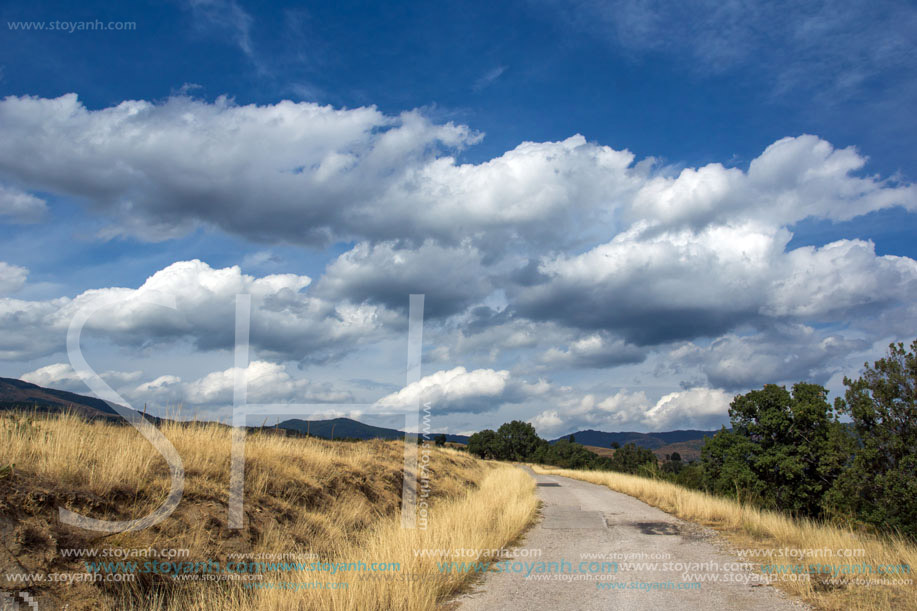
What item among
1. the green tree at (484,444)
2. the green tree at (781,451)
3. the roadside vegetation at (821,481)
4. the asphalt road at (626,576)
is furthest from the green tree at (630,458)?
the asphalt road at (626,576)

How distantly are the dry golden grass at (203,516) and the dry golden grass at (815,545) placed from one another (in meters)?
4.63

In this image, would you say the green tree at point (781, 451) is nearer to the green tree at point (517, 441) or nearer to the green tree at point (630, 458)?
the green tree at point (630, 458)

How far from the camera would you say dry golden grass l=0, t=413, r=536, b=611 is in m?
5.57

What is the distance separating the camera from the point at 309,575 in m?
6.41

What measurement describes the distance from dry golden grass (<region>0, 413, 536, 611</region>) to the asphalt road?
32.6 inches

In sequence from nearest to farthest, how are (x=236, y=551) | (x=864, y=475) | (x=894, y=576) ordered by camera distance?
(x=894, y=576) < (x=236, y=551) < (x=864, y=475)

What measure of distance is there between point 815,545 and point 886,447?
5156 millimetres

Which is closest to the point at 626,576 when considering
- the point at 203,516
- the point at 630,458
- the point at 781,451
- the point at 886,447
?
the point at 203,516

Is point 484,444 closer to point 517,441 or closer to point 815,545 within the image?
point 517,441

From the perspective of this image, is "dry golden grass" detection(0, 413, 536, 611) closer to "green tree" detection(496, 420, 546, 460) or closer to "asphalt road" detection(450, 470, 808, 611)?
"asphalt road" detection(450, 470, 808, 611)

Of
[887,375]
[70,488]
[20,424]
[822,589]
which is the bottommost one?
[822,589]

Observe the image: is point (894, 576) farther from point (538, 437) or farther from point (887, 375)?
point (538, 437)

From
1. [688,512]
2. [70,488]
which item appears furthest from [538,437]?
[70,488]

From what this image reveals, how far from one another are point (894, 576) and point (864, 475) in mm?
6518
